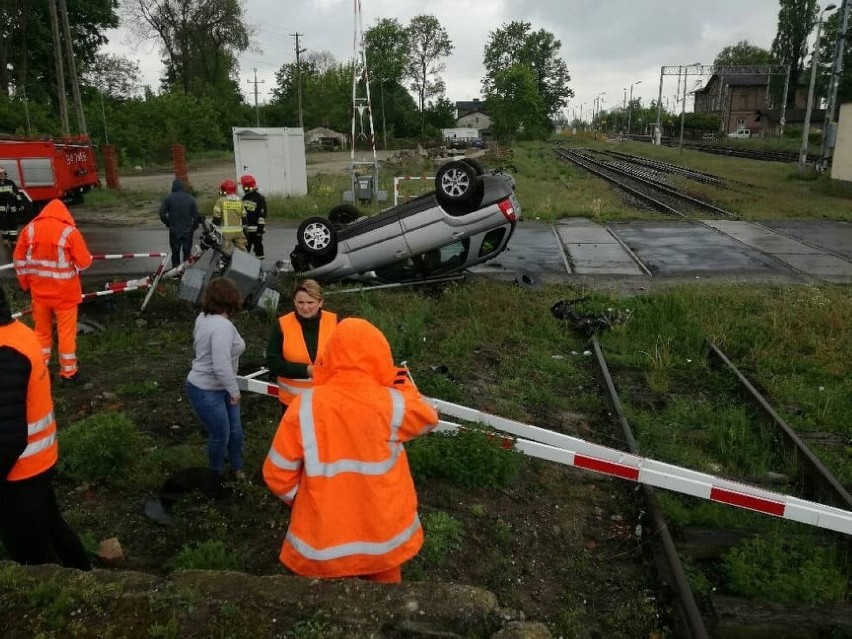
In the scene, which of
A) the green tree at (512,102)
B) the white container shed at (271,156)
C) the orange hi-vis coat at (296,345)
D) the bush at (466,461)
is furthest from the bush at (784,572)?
the green tree at (512,102)

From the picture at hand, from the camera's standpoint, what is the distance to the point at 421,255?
432 inches

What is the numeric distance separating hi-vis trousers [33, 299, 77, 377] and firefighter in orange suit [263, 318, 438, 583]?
515 cm

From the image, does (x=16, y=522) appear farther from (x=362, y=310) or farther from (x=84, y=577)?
(x=362, y=310)

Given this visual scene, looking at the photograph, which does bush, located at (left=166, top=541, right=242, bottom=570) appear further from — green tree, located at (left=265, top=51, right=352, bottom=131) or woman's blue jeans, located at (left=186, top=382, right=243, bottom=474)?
green tree, located at (left=265, top=51, right=352, bottom=131)

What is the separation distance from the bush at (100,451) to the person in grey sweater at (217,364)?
0.88 meters

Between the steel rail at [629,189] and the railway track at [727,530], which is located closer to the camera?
the railway track at [727,530]

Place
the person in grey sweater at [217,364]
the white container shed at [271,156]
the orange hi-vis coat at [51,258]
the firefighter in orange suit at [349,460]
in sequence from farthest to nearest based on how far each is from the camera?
the white container shed at [271,156] → the orange hi-vis coat at [51,258] → the person in grey sweater at [217,364] → the firefighter in orange suit at [349,460]

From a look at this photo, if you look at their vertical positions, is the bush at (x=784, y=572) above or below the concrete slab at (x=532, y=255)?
below

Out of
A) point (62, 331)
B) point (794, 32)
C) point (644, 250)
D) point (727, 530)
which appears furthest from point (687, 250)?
point (794, 32)

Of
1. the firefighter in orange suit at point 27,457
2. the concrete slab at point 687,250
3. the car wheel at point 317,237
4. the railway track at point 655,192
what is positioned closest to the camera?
the firefighter in orange suit at point 27,457

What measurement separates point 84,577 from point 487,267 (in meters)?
11.3

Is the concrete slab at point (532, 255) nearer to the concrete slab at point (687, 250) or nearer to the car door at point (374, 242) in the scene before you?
the concrete slab at point (687, 250)

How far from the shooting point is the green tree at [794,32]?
91.1 metres

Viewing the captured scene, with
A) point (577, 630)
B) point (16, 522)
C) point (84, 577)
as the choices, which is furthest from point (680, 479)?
point (16, 522)
